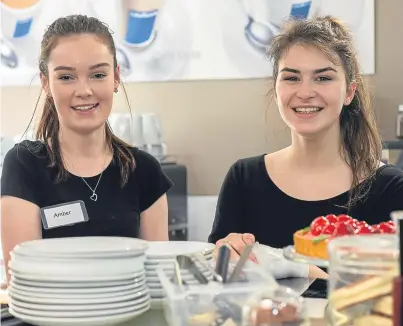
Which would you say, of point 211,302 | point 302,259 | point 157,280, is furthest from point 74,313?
point 302,259

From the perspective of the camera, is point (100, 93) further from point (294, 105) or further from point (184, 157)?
point (184, 157)

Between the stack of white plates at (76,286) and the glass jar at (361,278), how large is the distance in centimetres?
32

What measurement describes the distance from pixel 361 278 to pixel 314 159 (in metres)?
0.98

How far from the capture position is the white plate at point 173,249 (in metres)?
1.05

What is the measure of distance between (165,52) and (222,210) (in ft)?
6.90

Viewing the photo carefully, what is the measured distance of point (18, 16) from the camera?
3998mm

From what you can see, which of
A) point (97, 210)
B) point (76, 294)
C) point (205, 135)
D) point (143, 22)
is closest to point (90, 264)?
point (76, 294)

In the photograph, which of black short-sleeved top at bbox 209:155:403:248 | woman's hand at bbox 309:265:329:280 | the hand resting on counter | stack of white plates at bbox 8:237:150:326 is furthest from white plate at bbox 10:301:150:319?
black short-sleeved top at bbox 209:155:403:248

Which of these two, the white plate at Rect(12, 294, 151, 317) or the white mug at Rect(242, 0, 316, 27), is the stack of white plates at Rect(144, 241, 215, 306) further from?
the white mug at Rect(242, 0, 316, 27)

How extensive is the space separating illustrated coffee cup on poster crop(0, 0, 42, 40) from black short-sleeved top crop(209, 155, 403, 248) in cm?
259

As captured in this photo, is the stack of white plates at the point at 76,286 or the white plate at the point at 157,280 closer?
the white plate at the point at 157,280

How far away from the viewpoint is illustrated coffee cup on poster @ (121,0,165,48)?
3709 millimetres

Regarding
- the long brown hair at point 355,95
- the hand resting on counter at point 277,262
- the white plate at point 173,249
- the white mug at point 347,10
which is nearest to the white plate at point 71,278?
the white plate at point 173,249

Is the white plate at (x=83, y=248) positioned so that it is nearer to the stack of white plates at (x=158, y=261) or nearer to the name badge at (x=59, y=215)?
the stack of white plates at (x=158, y=261)
